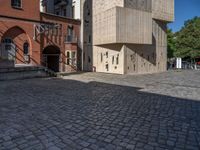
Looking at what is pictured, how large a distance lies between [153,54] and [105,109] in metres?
18.8

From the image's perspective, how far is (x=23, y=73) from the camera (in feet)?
56.4

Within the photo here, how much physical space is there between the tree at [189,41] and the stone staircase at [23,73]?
29256mm

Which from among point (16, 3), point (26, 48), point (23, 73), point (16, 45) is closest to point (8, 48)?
point (16, 45)

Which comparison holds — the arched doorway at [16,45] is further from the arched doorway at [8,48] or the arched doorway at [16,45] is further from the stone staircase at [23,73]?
the stone staircase at [23,73]

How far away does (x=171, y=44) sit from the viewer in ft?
148

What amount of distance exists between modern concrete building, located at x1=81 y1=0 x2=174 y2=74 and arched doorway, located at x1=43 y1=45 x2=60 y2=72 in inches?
142

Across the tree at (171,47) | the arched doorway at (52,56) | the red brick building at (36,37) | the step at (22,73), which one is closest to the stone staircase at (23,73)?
the step at (22,73)

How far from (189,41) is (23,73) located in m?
32.5

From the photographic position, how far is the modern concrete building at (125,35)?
65.6ft

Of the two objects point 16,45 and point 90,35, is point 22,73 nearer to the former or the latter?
point 16,45

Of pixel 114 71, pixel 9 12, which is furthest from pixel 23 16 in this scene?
pixel 114 71

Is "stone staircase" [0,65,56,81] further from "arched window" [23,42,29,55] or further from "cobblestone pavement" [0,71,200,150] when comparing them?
"cobblestone pavement" [0,71,200,150]

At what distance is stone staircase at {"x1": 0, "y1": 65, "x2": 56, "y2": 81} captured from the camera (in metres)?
16.0

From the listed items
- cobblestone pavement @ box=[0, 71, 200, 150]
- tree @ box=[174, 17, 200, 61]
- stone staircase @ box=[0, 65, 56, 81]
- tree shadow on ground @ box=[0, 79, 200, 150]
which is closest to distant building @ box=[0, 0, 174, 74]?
stone staircase @ box=[0, 65, 56, 81]
